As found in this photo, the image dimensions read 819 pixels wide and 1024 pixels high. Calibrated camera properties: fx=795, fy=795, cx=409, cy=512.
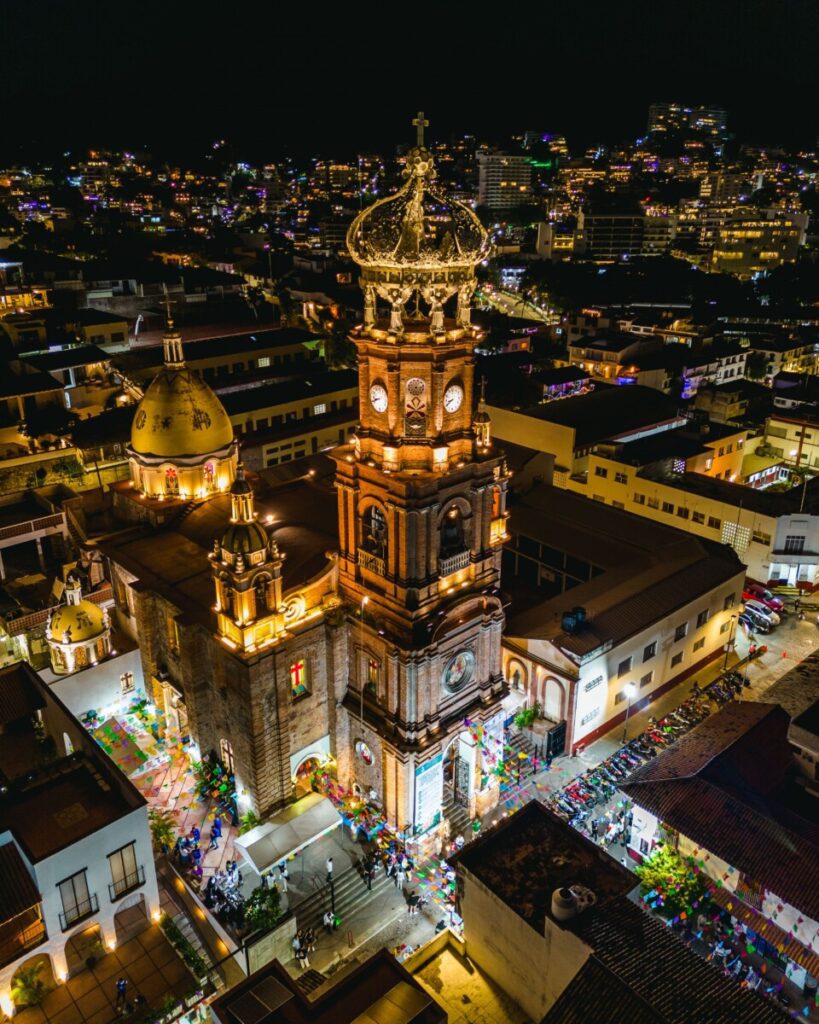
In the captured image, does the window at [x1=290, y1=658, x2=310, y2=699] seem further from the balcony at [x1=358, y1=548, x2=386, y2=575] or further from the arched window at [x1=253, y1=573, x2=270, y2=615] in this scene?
the balcony at [x1=358, y1=548, x2=386, y2=575]

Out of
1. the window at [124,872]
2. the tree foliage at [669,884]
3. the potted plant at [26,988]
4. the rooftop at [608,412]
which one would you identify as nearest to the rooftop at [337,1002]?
the window at [124,872]

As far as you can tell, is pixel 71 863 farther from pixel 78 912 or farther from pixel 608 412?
pixel 608 412

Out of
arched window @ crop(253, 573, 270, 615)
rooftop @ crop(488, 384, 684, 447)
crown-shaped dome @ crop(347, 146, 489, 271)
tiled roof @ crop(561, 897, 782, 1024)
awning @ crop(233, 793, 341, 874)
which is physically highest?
crown-shaped dome @ crop(347, 146, 489, 271)

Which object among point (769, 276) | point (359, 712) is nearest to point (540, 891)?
point (359, 712)

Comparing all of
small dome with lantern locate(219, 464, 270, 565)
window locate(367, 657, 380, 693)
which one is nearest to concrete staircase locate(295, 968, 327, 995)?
window locate(367, 657, 380, 693)

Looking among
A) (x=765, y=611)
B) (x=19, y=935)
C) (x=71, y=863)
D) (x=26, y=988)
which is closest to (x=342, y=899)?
(x=71, y=863)

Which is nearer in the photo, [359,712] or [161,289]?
[359,712]

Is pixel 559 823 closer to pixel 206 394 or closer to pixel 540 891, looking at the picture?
pixel 540 891

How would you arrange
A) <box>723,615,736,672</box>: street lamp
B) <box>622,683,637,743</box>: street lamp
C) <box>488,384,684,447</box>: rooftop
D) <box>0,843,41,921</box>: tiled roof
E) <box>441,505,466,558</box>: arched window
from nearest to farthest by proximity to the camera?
<box>0,843,41,921</box>: tiled roof → <box>441,505,466,558</box>: arched window → <box>622,683,637,743</box>: street lamp → <box>723,615,736,672</box>: street lamp → <box>488,384,684,447</box>: rooftop
